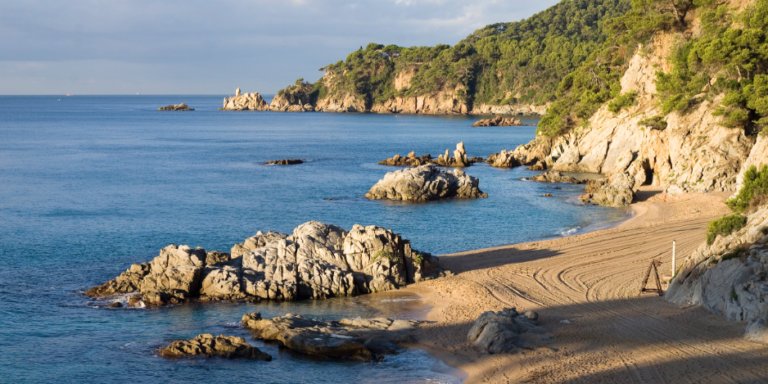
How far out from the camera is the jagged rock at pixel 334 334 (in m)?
24.5

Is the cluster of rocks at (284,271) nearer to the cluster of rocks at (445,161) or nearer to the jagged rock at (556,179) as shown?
the jagged rock at (556,179)

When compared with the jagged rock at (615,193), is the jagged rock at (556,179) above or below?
below

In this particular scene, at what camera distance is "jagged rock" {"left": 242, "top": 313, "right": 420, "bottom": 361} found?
80.5 ft

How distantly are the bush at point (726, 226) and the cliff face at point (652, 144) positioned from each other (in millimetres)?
17756

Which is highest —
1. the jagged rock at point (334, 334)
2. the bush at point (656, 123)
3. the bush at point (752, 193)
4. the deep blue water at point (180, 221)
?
the bush at point (656, 123)

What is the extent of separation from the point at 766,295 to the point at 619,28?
2574 inches

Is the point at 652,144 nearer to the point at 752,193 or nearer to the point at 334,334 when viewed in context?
the point at 752,193

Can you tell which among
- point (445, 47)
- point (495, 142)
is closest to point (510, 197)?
point (495, 142)

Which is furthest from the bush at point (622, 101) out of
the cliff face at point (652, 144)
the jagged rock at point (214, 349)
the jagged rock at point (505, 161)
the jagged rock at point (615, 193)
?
the jagged rock at point (214, 349)

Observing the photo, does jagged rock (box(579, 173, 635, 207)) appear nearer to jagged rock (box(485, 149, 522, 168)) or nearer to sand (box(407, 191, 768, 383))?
sand (box(407, 191, 768, 383))

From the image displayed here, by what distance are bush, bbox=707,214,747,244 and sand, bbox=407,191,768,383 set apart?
298 cm

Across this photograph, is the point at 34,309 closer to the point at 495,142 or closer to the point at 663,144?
the point at 663,144

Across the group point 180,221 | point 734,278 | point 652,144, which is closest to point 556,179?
point 652,144

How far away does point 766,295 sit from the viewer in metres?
22.9
